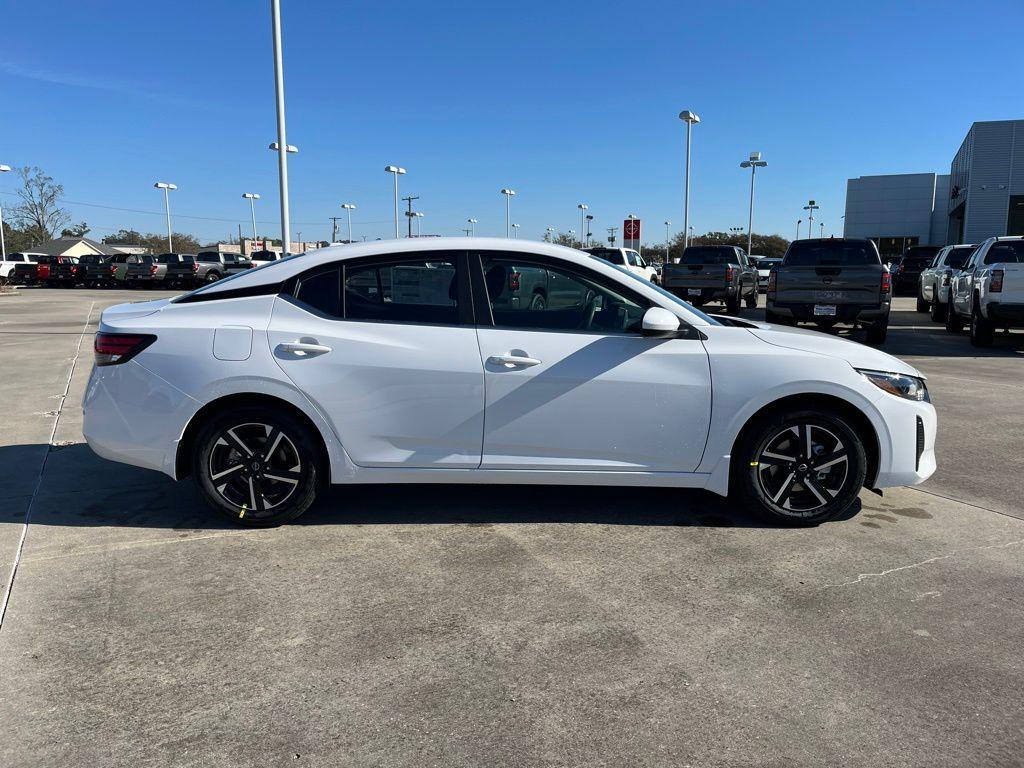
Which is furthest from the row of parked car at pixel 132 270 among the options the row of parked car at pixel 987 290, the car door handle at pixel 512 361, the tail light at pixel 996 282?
the car door handle at pixel 512 361

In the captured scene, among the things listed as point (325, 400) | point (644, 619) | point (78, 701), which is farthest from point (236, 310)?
point (644, 619)

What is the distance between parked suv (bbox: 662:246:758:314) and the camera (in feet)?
66.7

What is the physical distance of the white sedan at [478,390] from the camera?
422 cm

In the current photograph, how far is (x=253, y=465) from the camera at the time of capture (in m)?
4.34

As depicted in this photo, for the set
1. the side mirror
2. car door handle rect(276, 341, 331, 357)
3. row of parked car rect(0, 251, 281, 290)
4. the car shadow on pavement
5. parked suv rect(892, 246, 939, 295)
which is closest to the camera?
the side mirror

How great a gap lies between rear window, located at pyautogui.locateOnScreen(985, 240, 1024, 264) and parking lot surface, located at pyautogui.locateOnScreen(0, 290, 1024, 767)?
10.4m

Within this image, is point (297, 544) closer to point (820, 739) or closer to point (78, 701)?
point (78, 701)

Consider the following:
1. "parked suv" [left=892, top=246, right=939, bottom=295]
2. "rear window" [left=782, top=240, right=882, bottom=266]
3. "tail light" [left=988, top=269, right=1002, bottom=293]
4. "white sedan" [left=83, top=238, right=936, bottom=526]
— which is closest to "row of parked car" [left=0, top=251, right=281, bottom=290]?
"parked suv" [left=892, top=246, right=939, bottom=295]

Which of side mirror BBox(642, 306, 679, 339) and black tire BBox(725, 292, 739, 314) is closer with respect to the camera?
side mirror BBox(642, 306, 679, 339)

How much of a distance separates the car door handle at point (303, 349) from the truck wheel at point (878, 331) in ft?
37.3

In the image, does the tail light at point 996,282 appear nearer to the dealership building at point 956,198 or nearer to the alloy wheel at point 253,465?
the alloy wheel at point 253,465

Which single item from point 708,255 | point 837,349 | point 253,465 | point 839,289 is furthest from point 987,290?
point 253,465

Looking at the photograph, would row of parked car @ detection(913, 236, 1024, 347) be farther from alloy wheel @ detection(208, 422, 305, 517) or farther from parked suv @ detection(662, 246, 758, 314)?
alloy wheel @ detection(208, 422, 305, 517)

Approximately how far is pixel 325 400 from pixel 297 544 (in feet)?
2.62
